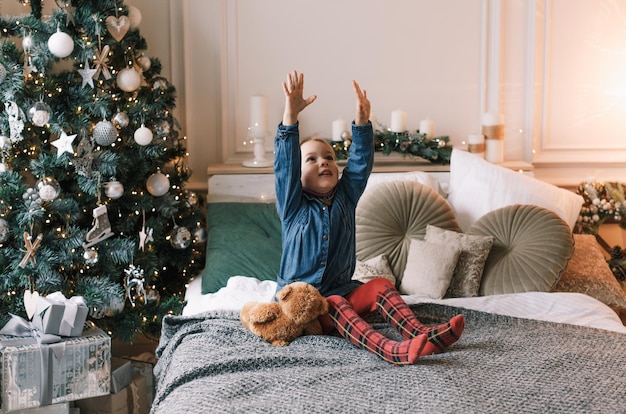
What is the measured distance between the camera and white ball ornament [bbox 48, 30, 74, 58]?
110 inches

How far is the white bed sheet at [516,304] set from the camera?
8.21 ft

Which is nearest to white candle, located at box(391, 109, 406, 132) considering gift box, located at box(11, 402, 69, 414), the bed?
the bed

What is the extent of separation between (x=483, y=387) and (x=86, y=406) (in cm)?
170

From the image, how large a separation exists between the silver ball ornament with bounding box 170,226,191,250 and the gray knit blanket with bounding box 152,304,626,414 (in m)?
0.80

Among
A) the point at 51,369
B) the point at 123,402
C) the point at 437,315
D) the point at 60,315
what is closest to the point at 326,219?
the point at 437,315

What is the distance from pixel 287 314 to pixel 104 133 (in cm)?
111

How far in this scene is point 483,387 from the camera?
6.23 ft

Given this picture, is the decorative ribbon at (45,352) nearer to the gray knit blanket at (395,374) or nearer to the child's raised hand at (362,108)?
the gray knit blanket at (395,374)

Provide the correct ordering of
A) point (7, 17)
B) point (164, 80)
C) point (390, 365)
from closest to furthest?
point (390, 365) < point (7, 17) < point (164, 80)

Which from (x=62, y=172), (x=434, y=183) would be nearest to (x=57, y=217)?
(x=62, y=172)

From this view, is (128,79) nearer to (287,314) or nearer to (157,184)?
(157,184)

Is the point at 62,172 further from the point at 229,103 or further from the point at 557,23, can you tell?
the point at 557,23

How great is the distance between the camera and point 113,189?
9.62 feet

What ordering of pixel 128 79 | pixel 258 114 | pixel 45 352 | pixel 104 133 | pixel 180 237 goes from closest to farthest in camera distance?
1. pixel 45 352
2. pixel 104 133
3. pixel 128 79
4. pixel 180 237
5. pixel 258 114
